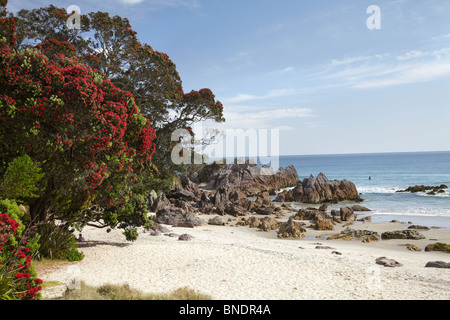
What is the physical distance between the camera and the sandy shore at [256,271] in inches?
436

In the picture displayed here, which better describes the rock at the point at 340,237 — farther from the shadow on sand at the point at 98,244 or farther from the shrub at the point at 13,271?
the shrub at the point at 13,271

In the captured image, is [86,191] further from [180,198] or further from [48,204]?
[180,198]

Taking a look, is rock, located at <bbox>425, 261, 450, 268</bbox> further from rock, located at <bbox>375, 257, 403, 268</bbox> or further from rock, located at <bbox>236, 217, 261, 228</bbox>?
rock, located at <bbox>236, 217, 261, 228</bbox>

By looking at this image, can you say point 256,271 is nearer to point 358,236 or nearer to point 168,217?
point 358,236

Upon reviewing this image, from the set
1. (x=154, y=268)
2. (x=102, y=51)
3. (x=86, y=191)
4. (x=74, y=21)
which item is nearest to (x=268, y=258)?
(x=154, y=268)

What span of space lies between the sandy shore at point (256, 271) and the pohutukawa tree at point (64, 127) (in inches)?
114

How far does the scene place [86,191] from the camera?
12781 mm

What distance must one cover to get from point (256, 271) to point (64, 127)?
29.1ft

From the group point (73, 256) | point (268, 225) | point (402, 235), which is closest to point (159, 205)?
point (268, 225)

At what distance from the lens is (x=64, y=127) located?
38.5 feet

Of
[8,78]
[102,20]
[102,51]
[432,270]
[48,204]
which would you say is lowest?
[432,270]

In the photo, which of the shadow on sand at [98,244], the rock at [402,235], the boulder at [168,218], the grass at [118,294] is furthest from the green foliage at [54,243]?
the rock at [402,235]
